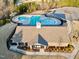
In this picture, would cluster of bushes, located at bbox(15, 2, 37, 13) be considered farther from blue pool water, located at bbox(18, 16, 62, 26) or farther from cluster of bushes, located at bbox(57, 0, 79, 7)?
blue pool water, located at bbox(18, 16, 62, 26)

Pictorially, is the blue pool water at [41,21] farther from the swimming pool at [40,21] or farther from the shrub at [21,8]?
the shrub at [21,8]

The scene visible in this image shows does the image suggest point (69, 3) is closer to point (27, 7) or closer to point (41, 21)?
point (27, 7)

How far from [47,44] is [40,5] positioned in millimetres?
7869

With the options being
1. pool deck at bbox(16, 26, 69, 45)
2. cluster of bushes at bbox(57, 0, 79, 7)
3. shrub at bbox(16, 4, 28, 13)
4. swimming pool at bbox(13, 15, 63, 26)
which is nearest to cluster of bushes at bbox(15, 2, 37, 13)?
shrub at bbox(16, 4, 28, 13)

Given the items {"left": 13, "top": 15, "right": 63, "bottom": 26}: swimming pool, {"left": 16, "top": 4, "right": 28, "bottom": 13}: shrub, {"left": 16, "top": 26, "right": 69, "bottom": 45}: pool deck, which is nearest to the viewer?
{"left": 16, "top": 26, "right": 69, "bottom": 45}: pool deck

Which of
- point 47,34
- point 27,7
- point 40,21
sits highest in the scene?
point 40,21

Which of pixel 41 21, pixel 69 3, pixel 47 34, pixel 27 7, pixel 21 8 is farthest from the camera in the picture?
pixel 69 3

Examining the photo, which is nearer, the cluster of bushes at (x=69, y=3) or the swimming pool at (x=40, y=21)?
the swimming pool at (x=40, y=21)

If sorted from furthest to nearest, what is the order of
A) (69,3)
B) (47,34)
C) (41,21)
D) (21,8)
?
(69,3), (21,8), (41,21), (47,34)

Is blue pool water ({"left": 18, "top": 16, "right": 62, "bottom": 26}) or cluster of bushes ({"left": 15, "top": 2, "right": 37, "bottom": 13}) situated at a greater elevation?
blue pool water ({"left": 18, "top": 16, "right": 62, "bottom": 26})

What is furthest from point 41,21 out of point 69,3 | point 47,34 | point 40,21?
point 69,3

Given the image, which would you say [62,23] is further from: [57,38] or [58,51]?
[58,51]

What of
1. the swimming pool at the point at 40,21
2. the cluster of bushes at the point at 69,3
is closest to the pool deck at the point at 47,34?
the swimming pool at the point at 40,21

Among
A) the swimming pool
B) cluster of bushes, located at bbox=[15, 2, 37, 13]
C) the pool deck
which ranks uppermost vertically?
the swimming pool
